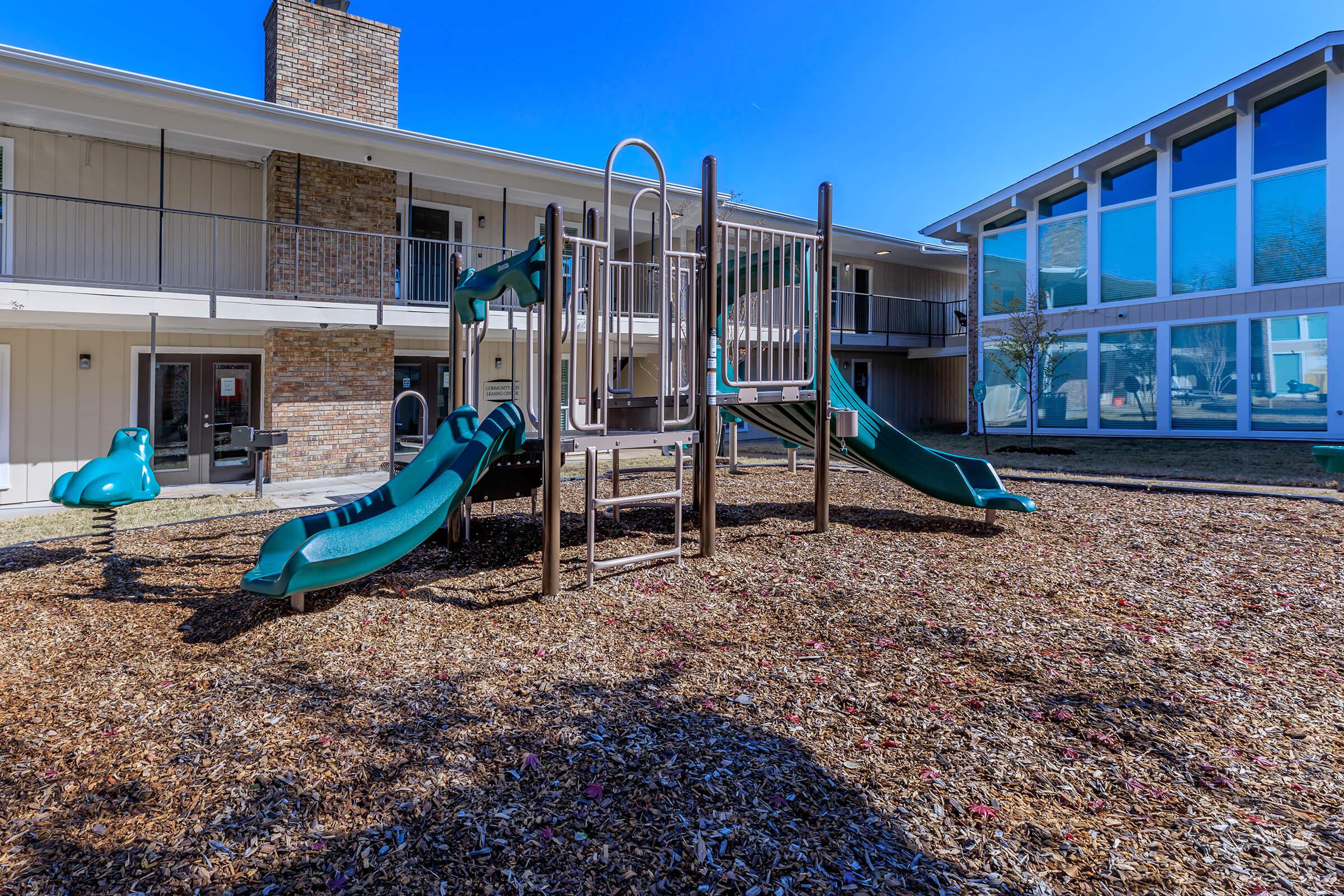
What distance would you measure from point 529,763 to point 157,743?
145 centimetres

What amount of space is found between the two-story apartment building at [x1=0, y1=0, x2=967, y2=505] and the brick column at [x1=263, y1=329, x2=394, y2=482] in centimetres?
3

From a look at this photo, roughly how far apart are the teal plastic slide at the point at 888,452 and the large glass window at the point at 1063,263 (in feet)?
40.4

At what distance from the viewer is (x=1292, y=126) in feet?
46.3

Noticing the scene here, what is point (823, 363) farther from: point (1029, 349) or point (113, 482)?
point (1029, 349)

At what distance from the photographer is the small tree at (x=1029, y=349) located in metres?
16.3

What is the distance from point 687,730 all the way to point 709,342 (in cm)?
333

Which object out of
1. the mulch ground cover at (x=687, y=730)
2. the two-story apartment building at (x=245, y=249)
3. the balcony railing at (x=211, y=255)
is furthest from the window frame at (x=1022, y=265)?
the mulch ground cover at (x=687, y=730)

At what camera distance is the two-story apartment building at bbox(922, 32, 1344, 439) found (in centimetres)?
1364

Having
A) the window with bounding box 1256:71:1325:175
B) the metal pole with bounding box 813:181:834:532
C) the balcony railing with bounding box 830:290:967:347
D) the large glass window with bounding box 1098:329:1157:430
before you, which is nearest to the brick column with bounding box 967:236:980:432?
the balcony railing with bounding box 830:290:967:347

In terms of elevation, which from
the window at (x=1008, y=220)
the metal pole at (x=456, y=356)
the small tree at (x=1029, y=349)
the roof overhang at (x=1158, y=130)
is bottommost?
the metal pole at (x=456, y=356)

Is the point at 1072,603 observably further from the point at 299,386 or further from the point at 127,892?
the point at 299,386

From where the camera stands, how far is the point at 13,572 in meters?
5.41

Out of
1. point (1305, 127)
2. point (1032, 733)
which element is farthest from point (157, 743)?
point (1305, 127)

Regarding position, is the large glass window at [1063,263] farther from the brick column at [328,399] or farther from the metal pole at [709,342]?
the brick column at [328,399]
